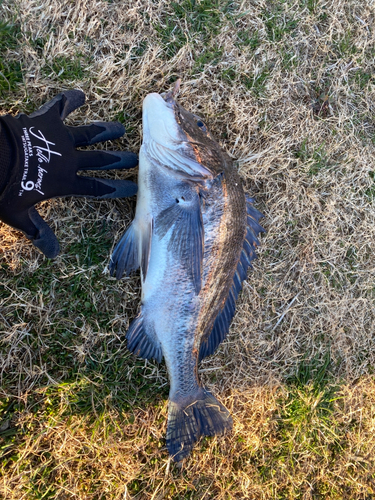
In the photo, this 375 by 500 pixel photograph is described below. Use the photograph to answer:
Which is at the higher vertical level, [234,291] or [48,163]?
[48,163]

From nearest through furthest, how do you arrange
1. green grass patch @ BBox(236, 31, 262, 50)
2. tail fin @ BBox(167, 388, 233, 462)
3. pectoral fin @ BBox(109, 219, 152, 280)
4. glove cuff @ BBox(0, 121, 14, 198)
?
glove cuff @ BBox(0, 121, 14, 198), pectoral fin @ BBox(109, 219, 152, 280), tail fin @ BBox(167, 388, 233, 462), green grass patch @ BBox(236, 31, 262, 50)

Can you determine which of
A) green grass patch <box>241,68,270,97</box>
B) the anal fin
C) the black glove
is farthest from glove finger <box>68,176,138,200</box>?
green grass patch <box>241,68,270,97</box>

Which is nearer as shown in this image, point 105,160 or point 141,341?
point 105,160

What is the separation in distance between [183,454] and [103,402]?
2.59 feet

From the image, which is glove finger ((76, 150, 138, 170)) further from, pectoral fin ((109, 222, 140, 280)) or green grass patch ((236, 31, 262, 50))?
green grass patch ((236, 31, 262, 50))

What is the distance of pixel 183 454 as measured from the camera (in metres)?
2.88

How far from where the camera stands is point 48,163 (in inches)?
93.0

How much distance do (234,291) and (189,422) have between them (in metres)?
1.12

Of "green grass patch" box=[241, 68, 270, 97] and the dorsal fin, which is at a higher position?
"green grass patch" box=[241, 68, 270, 97]

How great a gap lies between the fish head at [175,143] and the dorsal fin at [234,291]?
0.55 meters

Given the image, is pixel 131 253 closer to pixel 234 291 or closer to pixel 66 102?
pixel 234 291

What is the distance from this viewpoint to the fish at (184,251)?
8.20 feet

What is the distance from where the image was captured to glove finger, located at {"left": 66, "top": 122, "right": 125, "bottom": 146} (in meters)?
2.59

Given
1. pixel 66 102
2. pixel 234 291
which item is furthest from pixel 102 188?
pixel 234 291
